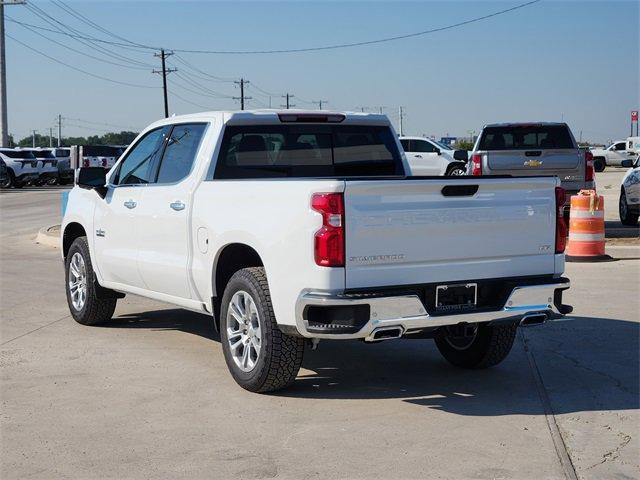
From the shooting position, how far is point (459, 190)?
6.48 m

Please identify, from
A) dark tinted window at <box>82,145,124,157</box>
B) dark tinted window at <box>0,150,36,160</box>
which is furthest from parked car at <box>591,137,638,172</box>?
dark tinted window at <box>0,150,36,160</box>

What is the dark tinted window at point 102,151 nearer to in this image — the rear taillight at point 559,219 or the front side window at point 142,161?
the front side window at point 142,161

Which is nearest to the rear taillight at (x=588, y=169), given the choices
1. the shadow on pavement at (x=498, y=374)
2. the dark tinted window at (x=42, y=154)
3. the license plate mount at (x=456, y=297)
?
the shadow on pavement at (x=498, y=374)

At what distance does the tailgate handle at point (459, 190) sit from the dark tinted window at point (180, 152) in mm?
2373

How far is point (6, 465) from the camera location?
5.41m

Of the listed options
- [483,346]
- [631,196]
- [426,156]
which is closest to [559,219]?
[483,346]

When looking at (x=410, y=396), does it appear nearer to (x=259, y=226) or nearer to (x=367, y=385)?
(x=367, y=385)

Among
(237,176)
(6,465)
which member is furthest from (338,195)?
(6,465)

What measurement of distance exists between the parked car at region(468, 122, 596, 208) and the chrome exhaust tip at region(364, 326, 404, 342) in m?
11.2

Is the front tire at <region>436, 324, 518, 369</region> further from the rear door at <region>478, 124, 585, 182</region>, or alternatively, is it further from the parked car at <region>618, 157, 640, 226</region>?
the parked car at <region>618, 157, 640, 226</region>

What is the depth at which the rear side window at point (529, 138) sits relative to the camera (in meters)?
17.7

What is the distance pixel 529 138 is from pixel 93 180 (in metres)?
10.5

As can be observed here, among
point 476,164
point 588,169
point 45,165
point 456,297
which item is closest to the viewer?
point 456,297

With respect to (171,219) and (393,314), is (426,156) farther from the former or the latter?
(393,314)
